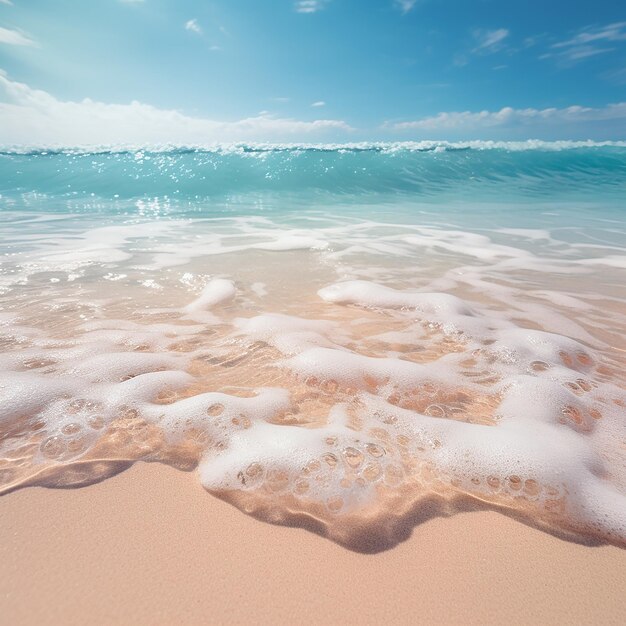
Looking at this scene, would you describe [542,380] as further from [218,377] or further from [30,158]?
[30,158]

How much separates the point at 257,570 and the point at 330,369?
1.21 metres

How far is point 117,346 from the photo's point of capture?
2490 mm

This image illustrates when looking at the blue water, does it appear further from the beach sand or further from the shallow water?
the beach sand

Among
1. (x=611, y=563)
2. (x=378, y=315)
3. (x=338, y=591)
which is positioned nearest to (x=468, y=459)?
A: (x=611, y=563)

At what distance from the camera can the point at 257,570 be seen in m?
1.13

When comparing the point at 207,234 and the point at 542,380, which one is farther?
the point at 207,234

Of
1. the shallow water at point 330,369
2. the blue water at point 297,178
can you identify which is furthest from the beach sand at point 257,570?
the blue water at point 297,178

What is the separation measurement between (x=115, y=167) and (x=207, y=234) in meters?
15.8

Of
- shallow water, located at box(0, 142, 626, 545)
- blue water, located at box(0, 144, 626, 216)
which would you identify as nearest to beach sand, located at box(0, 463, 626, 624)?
shallow water, located at box(0, 142, 626, 545)

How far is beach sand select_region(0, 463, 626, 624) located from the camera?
1022mm

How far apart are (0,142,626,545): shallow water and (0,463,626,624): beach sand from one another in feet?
0.34

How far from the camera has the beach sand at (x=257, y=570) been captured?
102 centimetres

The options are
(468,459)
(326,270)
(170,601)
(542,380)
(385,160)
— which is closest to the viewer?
(170,601)

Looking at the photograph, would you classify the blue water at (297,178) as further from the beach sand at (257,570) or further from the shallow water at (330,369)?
the beach sand at (257,570)
